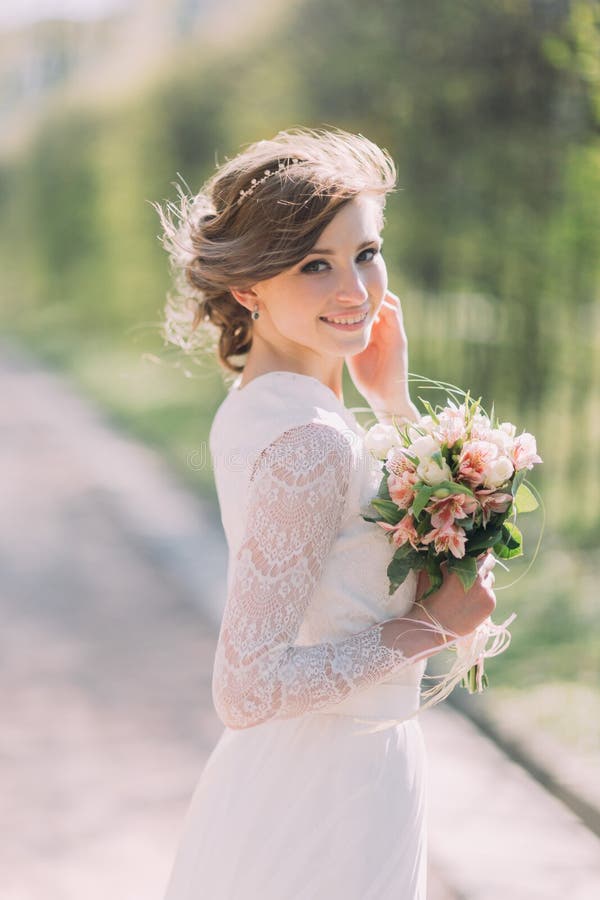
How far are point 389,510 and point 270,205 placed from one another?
459 millimetres

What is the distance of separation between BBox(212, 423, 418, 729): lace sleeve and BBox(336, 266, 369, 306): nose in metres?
0.20

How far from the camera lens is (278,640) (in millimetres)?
1444

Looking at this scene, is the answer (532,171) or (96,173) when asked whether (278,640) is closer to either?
(532,171)

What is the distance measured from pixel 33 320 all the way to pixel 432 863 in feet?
59.7

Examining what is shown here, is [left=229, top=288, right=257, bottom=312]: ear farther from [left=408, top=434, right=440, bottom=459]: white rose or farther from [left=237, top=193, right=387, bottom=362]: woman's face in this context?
[left=408, top=434, right=440, bottom=459]: white rose

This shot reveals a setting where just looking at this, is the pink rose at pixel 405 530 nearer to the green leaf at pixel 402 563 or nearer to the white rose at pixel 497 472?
the green leaf at pixel 402 563

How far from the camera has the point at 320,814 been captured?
63.5 inches

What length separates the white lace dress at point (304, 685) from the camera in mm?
1454

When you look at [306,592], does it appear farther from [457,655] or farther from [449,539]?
[457,655]

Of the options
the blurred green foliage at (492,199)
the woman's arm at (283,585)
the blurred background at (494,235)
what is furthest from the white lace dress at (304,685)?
the blurred green foliage at (492,199)

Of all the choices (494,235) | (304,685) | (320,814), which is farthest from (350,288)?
(494,235)

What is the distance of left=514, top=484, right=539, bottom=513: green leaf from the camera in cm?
159

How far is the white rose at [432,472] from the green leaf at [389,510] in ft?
0.18

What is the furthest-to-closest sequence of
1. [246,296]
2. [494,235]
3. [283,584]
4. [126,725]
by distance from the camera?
[494,235] < [126,725] < [246,296] < [283,584]
